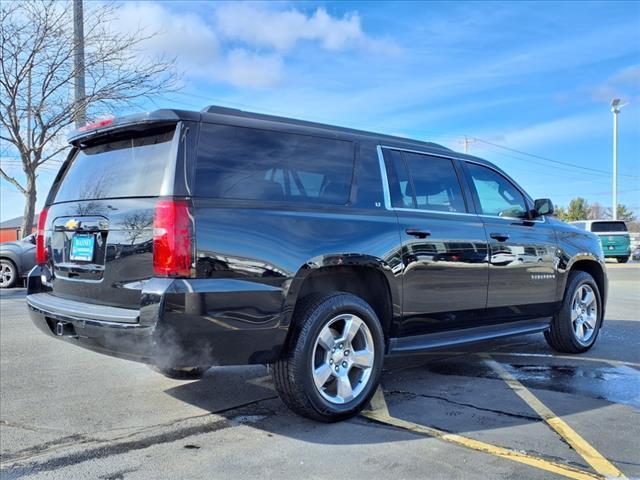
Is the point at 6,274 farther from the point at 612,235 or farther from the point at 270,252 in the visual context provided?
the point at 612,235

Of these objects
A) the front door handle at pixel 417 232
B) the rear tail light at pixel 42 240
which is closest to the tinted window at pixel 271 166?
the front door handle at pixel 417 232

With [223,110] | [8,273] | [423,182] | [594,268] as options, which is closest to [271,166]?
[223,110]

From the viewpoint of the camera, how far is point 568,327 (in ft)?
19.3

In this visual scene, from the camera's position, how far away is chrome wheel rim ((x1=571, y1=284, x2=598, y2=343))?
6.05 m

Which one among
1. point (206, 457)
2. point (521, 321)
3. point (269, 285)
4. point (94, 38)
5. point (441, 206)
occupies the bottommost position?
point (206, 457)

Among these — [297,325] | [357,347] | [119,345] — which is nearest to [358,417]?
[357,347]

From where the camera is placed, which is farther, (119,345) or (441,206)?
(441,206)

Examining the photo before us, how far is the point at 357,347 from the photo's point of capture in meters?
4.08

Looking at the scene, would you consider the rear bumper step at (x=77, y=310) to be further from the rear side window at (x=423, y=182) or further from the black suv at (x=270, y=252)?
the rear side window at (x=423, y=182)

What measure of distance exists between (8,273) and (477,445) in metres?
12.2

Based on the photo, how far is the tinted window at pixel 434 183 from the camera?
4.65m

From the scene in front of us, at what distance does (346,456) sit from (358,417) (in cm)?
69

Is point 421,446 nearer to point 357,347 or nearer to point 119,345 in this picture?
point 357,347

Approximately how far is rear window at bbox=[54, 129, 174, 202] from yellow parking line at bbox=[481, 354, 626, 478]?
287 cm
